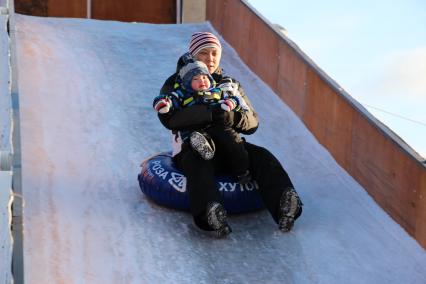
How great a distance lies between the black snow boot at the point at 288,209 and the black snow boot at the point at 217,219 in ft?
1.01

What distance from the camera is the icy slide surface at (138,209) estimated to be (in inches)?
191

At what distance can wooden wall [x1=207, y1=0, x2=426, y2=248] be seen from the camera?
17.6 feet

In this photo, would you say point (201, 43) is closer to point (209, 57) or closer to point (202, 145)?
point (209, 57)

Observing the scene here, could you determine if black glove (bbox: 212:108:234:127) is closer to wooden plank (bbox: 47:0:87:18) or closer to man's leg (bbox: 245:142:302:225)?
man's leg (bbox: 245:142:302:225)

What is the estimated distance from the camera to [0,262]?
12.9 feet

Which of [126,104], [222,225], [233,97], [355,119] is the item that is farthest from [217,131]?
[126,104]

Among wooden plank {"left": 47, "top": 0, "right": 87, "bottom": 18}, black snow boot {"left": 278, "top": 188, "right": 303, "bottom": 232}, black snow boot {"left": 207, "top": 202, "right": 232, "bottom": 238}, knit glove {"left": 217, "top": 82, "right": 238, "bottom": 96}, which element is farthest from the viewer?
wooden plank {"left": 47, "top": 0, "right": 87, "bottom": 18}

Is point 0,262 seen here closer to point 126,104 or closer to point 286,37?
point 126,104

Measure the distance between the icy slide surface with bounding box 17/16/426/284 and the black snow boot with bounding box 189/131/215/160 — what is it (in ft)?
1.22

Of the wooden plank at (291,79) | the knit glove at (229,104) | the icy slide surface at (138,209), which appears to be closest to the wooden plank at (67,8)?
the icy slide surface at (138,209)

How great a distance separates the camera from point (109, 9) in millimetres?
11266

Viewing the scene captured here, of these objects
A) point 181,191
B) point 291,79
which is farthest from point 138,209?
point 291,79

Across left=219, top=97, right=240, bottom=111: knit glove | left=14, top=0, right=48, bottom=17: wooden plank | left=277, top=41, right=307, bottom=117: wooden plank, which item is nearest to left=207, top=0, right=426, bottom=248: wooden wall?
left=277, top=41, right=307, bottom=117: wooden plank

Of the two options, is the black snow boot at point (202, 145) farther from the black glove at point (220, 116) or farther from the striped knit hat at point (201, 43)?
the striped knit hat at point (201, 43)
